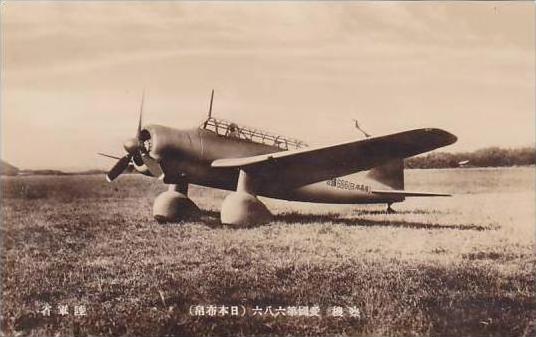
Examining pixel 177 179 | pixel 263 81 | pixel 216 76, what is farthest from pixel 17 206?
pixel 263 81

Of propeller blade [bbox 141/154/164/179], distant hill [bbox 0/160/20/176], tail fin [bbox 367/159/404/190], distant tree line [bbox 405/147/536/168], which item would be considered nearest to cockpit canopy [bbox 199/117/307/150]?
propeller blade [bbox 141/154/164/179]

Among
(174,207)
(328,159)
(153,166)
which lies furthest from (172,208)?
(328,159)

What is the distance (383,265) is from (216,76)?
1.82 metres

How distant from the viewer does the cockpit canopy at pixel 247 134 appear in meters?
3.88

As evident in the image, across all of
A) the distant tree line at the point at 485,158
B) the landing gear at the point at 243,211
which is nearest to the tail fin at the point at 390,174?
the distant tree line at the point at 485,158

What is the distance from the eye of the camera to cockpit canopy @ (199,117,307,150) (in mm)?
3881

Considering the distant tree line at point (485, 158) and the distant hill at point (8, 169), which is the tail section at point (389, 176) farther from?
the distant hill at point (8, 169)

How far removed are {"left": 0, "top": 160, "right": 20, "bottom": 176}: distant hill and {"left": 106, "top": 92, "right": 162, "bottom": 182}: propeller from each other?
69 cm

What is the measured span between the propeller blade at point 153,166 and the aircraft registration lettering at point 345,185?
5.14ft

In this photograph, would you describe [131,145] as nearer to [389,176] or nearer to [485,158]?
[389,176]

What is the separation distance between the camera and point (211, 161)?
390 cm

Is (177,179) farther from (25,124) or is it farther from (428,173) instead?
(428,173)

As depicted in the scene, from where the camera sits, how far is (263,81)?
355 centimetres

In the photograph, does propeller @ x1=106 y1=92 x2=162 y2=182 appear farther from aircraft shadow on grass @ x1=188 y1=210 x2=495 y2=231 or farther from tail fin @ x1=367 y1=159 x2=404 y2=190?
tail fin @ x1=367 y1=159 x2=404 y2=190
